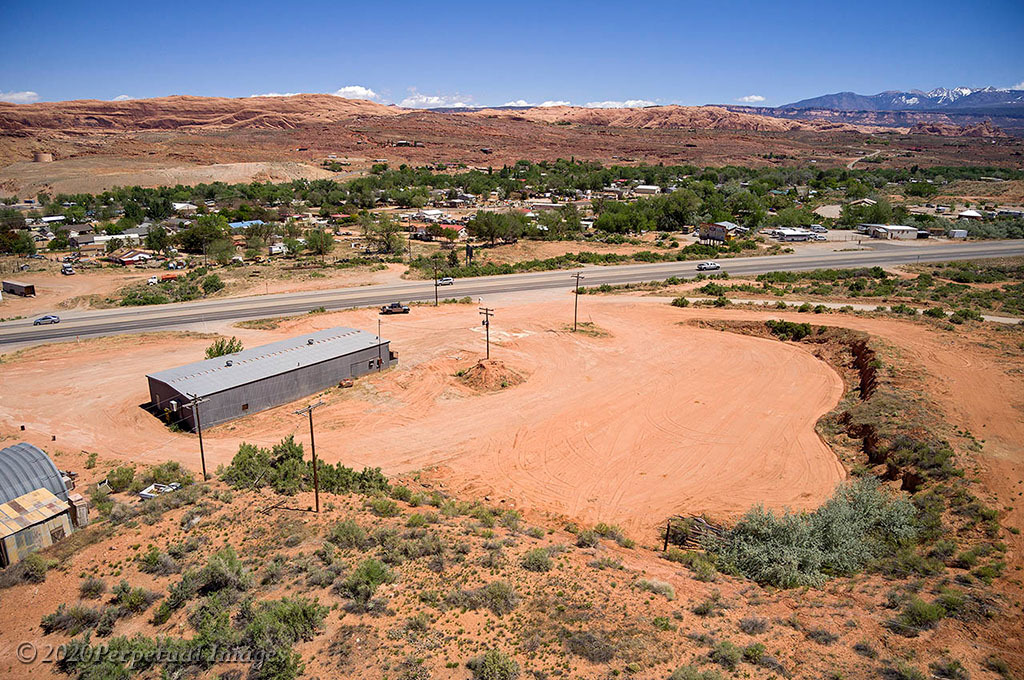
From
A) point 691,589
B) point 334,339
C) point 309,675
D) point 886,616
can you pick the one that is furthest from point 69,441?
point 886,616

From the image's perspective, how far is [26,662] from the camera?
1462 centimetres

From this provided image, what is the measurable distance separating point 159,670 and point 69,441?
20379 millimetres

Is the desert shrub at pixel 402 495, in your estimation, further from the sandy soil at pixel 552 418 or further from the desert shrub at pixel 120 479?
the desert shrub at pixel 120 479

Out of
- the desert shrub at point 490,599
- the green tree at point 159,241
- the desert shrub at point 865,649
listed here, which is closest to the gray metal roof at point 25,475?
the desert shrub at point 490,599

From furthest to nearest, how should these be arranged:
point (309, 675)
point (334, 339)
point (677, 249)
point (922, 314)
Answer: point (677, 249) → point (922, 314) → point (334, 339) → point (309, 675)

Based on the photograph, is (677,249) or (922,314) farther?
(677,249)

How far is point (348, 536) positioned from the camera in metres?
19.2

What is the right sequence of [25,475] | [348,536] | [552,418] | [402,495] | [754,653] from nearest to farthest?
[754,653] → [348,536] → [25,475] → [402,495] → [552,418]

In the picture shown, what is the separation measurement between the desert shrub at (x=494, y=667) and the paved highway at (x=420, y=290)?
44.7 m

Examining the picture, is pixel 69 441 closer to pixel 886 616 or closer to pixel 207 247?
pixel 886 616

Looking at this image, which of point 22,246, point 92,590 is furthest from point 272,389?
point 22,246

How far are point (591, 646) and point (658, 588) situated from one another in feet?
11.7

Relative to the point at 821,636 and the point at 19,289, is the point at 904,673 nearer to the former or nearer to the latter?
the point at 821,636

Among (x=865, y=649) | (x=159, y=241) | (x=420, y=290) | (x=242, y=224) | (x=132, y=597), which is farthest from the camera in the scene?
(x=242, y=224)
